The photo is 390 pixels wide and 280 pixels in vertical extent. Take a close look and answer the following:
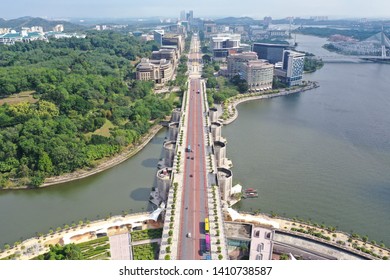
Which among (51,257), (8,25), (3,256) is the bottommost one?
(3,256)

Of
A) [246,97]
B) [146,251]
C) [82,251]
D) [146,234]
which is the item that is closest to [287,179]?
[146,234]

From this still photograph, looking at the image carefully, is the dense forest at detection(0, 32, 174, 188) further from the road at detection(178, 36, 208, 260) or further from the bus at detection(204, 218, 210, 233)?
the bus at detection(204, 218, 210, 233)

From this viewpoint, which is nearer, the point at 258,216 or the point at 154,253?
the point at 154,253

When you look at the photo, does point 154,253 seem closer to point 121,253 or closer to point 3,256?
point 121,253

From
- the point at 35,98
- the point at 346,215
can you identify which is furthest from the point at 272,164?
the point at 35,98

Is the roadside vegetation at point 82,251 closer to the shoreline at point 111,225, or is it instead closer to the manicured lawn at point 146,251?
the shoreline at point 111,225

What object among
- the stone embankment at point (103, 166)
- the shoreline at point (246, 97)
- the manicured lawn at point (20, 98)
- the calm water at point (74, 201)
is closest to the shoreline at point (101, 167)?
the stone embankment at point (103, 166)

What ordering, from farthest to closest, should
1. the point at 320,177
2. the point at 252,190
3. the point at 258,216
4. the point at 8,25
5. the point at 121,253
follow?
the point at 8,25, the point at 320,177, the point at 252,190, the point at 258,216, the point at 121,253

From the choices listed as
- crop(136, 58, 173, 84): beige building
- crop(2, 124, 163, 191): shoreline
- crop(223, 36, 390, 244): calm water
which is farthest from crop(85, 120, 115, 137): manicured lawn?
crop(136, 58, 173, 84): beige building
